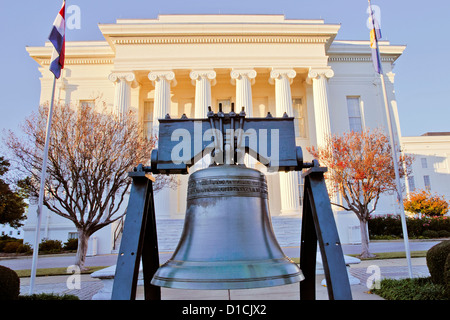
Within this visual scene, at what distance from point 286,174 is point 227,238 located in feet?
65.9

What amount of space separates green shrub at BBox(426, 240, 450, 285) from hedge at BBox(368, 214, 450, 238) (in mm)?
18409

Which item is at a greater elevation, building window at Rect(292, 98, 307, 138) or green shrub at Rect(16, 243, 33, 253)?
building window at Rect(292, 98, 307, 138)

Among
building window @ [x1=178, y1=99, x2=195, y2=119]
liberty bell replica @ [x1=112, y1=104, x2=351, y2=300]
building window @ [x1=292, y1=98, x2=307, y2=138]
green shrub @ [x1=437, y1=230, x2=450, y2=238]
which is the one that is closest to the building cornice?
building window @ [x1=178, y1=99, x2=195, y2=119]

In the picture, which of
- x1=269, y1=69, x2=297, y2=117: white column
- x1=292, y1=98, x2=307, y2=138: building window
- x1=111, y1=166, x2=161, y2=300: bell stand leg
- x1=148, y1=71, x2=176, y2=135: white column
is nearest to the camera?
x1=111, y1=166, x2=161, y2=300: bell stand leg

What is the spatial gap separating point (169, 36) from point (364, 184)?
674 inches

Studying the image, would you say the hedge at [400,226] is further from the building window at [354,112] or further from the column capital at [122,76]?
the column capital at [122,76]

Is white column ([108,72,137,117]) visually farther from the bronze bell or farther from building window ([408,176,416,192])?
building window ([408,176,416,192])

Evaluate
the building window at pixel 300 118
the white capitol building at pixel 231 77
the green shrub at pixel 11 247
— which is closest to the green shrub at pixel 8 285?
the white capitol building at pixel 231 77

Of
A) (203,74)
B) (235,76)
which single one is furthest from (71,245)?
(235,76)

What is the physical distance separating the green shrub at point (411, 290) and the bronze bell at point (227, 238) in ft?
16.0

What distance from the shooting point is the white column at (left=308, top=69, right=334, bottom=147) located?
906 inches

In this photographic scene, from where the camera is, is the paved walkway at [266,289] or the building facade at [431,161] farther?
the building facade at [431,161]

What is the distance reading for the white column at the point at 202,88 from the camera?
22717 mm

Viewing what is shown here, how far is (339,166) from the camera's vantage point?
15.4 meters
